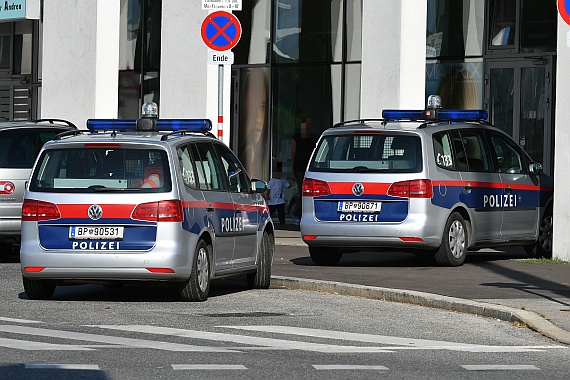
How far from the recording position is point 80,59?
24.8 m

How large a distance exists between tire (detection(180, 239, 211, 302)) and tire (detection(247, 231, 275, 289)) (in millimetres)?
1384

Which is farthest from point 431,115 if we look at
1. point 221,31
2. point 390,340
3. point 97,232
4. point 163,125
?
point 390,340

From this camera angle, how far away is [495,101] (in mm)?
26391

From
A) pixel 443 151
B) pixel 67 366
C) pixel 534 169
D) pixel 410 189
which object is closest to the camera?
pixel 67 366

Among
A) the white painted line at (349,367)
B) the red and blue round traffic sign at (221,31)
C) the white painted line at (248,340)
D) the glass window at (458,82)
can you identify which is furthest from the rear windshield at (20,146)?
the white painted line at (349,367)

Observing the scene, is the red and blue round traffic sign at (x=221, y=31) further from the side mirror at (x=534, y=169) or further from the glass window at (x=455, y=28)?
the glass window at (x=455, y=28)

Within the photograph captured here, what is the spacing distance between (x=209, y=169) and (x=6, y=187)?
4.81 m

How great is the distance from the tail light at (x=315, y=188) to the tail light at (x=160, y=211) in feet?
14.9

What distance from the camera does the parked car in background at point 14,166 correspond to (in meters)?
18.6

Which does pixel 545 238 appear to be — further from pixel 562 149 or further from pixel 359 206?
pixel 359 206

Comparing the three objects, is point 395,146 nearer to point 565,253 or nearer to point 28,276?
point 565,253

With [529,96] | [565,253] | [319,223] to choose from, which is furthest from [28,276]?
[529,96]

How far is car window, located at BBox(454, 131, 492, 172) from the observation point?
725 inches

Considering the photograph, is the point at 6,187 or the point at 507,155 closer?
the point at 6,187
